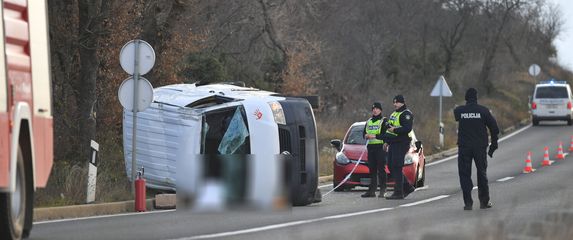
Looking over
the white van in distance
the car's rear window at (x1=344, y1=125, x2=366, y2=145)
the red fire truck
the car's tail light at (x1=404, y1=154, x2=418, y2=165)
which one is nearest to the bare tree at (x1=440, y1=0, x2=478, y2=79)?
the white van in distance

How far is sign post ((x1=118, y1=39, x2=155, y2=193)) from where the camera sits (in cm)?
1927

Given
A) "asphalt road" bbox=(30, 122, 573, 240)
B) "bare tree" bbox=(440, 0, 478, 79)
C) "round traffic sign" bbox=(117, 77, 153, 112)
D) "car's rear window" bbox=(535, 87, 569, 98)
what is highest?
"bare tree" bbox=(440, 0, 478, 79)

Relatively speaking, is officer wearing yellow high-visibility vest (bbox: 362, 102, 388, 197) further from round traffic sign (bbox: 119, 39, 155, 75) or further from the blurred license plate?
round traffic sign (bbox: 119, 39, 155, 75)

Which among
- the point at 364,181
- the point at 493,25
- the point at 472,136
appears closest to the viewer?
the point at 472,136

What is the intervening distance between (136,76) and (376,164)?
4794 mm

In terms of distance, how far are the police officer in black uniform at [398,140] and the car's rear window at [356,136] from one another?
3584 millimetres

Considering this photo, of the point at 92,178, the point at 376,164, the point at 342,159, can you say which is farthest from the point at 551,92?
the point at 92,178

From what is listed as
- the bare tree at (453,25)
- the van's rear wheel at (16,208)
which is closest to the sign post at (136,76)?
the van's rear wheel at (16,208)

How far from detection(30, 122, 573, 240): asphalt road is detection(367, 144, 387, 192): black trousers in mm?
443

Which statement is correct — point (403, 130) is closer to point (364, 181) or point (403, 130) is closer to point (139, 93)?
point (364, 181)

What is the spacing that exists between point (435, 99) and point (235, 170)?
1732 inches

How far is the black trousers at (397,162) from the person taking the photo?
20.7 metres

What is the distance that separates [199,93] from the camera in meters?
21.1

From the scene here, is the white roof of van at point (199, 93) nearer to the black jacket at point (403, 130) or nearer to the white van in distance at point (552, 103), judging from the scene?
the black jacket at point (403, 130)
